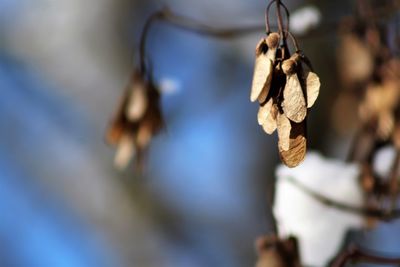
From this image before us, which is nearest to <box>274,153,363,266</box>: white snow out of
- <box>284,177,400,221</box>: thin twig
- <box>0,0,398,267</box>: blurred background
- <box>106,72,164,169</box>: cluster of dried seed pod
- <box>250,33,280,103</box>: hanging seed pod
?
<box>284,177,400,221</box>: thin twig

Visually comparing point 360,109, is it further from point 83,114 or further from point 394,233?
point 83,114

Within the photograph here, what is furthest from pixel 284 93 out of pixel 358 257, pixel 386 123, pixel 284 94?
pixel 386 123

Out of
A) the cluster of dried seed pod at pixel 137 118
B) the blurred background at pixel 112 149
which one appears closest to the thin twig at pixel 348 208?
the cluster of dried seed pod at pixel 137 118

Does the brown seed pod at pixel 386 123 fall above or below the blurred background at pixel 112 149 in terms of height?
below

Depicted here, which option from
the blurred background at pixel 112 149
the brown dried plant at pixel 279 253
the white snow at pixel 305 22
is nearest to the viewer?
the brown dried plant at pixel 279 253

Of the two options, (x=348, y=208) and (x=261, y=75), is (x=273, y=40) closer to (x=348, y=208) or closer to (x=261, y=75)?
(x=261, y=75)

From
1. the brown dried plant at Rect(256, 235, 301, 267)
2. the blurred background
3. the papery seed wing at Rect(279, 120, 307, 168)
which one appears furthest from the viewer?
the blurred background

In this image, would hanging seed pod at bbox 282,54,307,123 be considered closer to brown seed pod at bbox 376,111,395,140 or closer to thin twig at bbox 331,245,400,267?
thin twig at bbox 331,245,400,267

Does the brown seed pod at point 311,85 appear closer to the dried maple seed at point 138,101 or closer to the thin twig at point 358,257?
the thin twig at point 358,257

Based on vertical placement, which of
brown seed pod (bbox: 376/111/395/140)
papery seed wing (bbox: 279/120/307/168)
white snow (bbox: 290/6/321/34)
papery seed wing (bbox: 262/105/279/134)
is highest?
white snow (bbox: 290/6/321/34)

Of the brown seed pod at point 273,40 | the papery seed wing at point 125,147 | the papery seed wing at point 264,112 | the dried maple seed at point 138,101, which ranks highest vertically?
the dried maple seed at point 138,101
